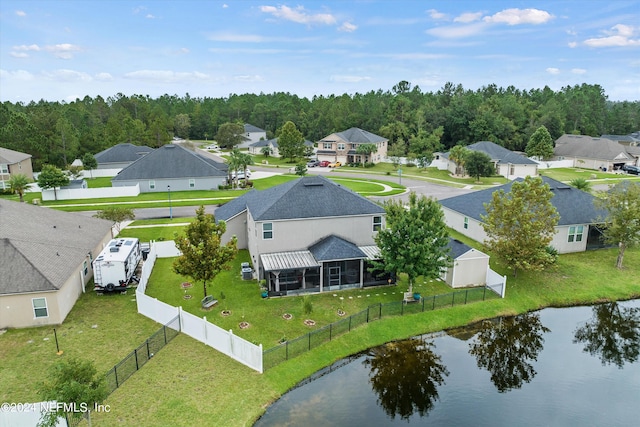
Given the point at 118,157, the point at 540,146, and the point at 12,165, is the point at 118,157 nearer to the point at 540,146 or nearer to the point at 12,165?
the point at 12,165

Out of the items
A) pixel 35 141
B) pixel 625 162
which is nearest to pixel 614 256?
pixel 625 162

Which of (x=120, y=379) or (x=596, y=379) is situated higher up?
Answer: (x=120, y=379)

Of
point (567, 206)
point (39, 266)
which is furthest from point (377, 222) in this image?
point (39, 266)

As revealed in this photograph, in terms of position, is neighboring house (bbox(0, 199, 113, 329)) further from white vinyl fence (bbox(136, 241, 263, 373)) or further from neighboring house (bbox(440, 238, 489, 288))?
neighboring house (bbox(440, 238, 489, 288))

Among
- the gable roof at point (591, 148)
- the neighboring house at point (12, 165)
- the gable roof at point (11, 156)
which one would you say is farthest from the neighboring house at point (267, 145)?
the gable roof at point (591, 148)

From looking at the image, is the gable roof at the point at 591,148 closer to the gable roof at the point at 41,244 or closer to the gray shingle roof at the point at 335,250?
the gray shingle roof at the point at 335,250

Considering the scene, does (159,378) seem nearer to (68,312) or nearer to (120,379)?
(120,379)
